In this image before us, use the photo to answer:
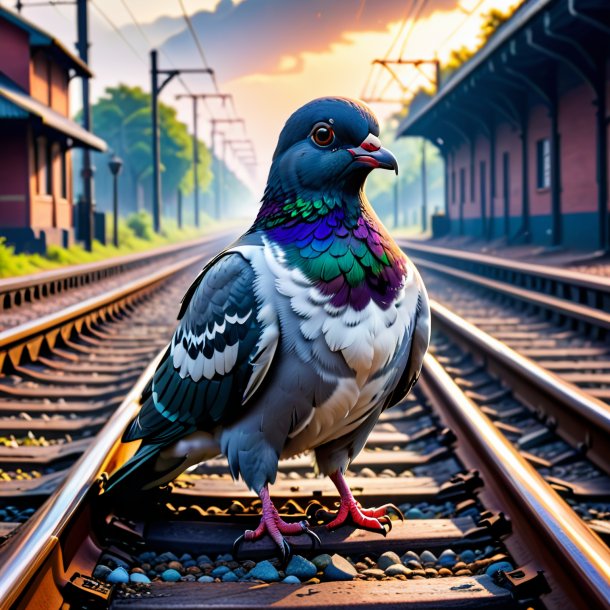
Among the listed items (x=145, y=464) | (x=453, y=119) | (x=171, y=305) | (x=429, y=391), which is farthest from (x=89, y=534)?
(x=453, y=119)

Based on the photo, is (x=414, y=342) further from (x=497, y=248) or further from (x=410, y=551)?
(x=497, y=248)

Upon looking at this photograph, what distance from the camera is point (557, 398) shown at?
4477 mm

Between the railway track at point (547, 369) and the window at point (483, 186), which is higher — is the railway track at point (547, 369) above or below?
below

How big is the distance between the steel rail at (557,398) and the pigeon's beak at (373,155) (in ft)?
7.04

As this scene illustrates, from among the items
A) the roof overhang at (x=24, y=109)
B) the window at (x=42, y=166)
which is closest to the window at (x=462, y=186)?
the roof overhang at (x=24, y=109)

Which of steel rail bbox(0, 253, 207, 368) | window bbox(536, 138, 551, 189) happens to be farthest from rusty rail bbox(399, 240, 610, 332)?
window bbox(536, 138, 551, 189)

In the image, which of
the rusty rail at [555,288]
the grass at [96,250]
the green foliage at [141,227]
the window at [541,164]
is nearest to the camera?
the rusty rail at [555,288]

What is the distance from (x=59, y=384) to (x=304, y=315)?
14.4ft

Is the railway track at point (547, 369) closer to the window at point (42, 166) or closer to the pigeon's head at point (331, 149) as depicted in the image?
the pigeon's head at point (331, 149)

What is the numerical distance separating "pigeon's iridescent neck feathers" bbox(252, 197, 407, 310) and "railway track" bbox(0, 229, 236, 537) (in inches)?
58.8

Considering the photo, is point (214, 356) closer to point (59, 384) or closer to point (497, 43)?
point (59, 384)

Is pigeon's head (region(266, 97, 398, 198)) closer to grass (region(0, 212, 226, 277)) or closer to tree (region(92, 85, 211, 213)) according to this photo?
grass (region(0, 212, 226, 277))

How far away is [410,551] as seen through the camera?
8.76 feet

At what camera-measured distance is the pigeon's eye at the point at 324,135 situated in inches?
88.0
